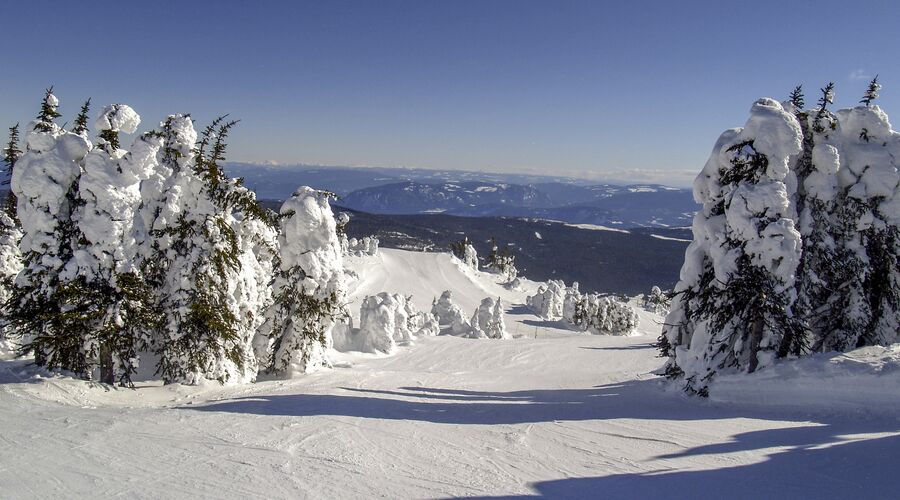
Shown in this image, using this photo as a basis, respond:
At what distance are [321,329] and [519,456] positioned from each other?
11.6m

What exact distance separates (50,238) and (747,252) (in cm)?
1881

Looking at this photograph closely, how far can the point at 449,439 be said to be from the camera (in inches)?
412

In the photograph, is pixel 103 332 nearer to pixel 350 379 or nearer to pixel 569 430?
pixel 350 379

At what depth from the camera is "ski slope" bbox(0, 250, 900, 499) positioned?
7.92 meters

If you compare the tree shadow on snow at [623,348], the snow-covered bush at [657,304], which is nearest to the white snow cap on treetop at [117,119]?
the tree shadow on snow at [623,348]

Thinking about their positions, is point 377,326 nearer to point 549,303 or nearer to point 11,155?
point 11,155

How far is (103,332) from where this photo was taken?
529 inches

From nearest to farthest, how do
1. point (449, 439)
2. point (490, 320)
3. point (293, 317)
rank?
point (449, 439) → point (293, 317) → point (490, 320)

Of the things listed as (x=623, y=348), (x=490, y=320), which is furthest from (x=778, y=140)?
(x=490, y=320)

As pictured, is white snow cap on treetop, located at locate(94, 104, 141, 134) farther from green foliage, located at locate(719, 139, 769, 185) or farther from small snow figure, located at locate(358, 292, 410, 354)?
green foliage, located at locate(719, 139, 769, 185)

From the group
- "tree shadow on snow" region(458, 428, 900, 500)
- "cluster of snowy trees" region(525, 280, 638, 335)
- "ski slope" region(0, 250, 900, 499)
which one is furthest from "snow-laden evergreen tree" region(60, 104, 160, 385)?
"cluster of snowy trees" region(525, 280, 638, 335)

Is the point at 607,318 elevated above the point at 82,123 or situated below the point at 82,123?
below

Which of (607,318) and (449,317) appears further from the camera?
(607,318)

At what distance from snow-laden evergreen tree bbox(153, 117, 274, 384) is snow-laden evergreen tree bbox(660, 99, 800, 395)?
1431 cm
